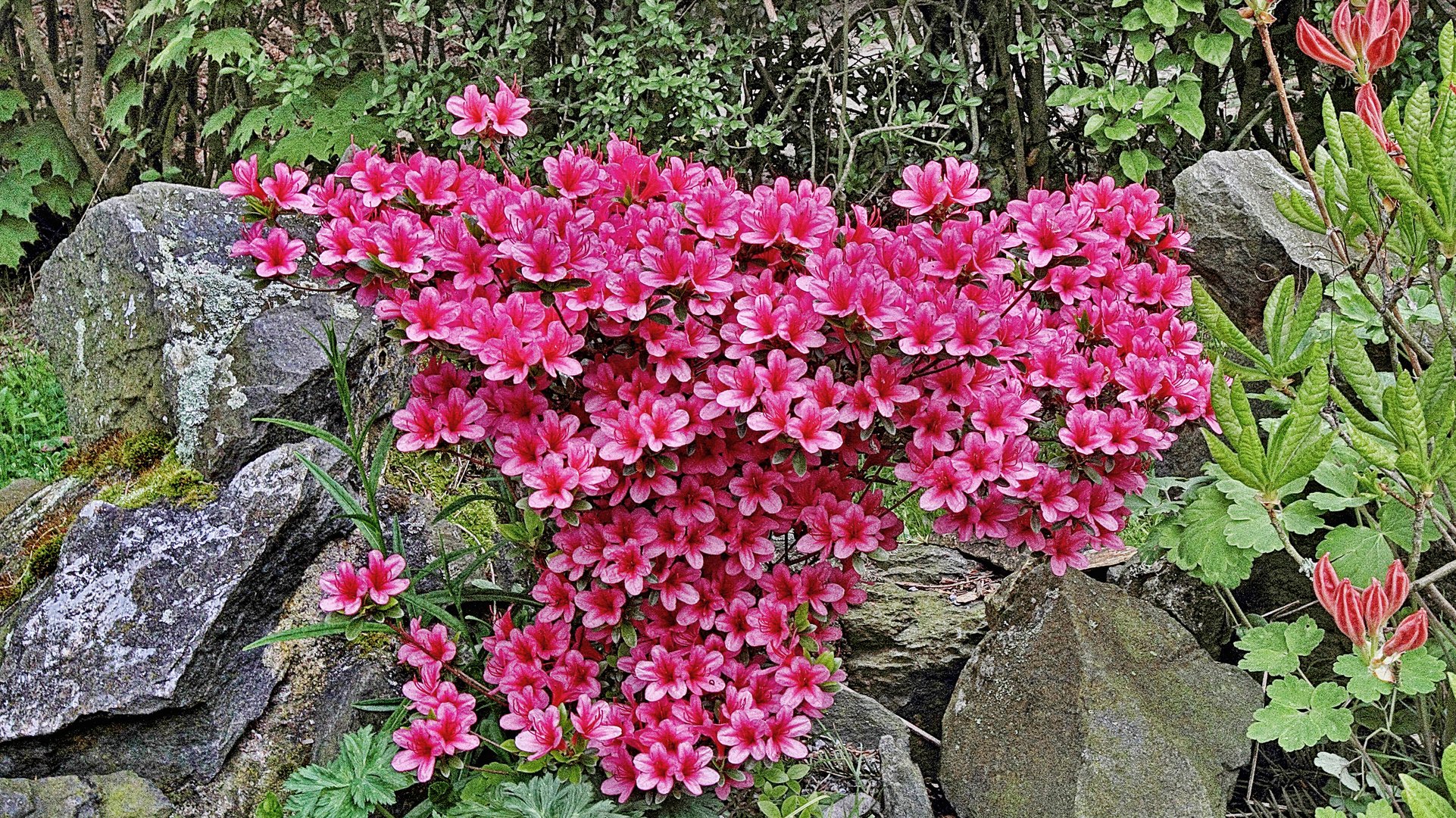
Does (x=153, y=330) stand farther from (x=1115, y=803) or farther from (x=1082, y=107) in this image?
(x=1082, y=107)

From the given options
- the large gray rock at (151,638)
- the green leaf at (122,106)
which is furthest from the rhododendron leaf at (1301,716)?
the green leaf at (122,106)

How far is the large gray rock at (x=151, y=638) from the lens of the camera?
7.05 feet

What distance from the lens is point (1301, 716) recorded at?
176cm

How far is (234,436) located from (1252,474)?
6.32 feet

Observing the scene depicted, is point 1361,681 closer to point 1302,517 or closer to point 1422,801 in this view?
point 1302,517

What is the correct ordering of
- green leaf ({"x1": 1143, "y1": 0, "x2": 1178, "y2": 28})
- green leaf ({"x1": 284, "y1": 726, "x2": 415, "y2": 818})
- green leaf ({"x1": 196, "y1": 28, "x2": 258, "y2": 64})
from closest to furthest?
1. green leaf ({"x1": 284, "y1": 726, "x2": 415, "y2": 818})
2. green leaf ({"x1": 1143, "y1": 0, "x2": 1178, "y2": 28})
3. green leaf ({"x1": 196, "y1": 28, "x2": 258, "y2": 64})

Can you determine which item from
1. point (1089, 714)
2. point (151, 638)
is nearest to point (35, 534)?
point (151, 638)

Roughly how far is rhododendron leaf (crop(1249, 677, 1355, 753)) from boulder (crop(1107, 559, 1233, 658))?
2.12 feet

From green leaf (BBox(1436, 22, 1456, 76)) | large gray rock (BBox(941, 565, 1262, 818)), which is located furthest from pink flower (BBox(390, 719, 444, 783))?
green leaf (BBox(1436, 22, 1456, 76))

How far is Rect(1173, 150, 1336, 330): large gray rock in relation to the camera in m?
2.95

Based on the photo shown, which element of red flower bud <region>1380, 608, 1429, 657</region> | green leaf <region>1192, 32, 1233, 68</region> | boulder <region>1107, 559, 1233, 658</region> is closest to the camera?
red flower bud <region>1380, 608, 1429, 657</region>

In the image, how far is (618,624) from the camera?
1.87 m

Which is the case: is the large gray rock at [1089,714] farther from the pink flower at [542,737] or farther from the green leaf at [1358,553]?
the pink flower at [542,737]

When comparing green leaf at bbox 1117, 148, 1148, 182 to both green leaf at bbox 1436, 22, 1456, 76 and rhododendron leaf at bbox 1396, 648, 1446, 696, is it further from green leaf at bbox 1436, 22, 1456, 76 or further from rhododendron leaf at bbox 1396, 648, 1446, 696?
rhododendron leaf at bbox 1396, 648, 1446, 696
